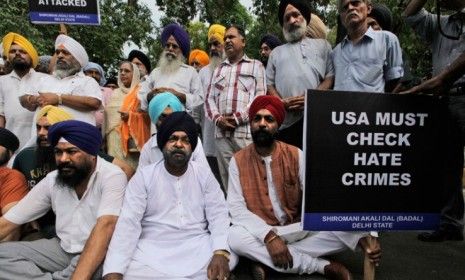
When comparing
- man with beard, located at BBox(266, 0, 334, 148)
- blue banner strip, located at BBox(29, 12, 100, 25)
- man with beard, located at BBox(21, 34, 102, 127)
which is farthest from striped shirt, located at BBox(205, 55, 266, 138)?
blue banner strip, located at BBox(29, 12, 100, 25)

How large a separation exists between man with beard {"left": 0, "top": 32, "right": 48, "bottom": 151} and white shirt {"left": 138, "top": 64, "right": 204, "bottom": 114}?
1.08 m

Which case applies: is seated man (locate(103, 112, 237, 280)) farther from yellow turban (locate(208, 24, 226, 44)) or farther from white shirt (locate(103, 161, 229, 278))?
yellow turban (locate(208, 24, 226, 44))

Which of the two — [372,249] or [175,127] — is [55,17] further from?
[372,249]

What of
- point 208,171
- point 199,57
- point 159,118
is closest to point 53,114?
point 159,118

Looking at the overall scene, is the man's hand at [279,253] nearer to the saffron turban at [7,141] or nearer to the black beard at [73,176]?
the black beard at [73,176]

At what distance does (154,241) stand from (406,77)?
2568 mm

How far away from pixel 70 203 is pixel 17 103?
2027 mm

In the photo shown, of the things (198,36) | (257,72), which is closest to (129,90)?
(257,72)

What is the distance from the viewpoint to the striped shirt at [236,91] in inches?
170

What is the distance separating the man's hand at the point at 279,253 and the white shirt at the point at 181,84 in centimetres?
185

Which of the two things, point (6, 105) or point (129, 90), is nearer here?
point (6, 105)

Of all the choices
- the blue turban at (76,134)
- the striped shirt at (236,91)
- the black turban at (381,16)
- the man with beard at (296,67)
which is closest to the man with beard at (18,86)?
the blue turban at (76,134)

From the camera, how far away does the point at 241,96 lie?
4.35 metres

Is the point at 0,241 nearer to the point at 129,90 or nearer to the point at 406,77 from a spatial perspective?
the point at 129,90
